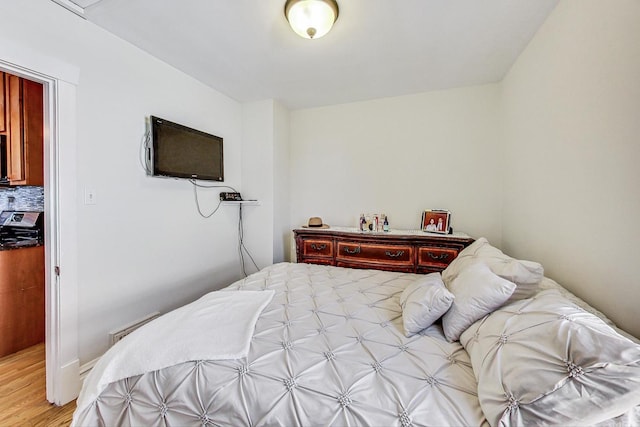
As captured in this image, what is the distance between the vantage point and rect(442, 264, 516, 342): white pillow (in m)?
1.14

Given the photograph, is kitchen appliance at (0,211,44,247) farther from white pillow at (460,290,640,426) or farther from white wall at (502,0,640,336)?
white wall at (502,0,640,336)

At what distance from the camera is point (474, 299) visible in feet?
3.90

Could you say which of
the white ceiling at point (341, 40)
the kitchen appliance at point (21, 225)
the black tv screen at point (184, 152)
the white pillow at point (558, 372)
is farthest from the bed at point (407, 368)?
the kitchen appliance at point (21, 225)

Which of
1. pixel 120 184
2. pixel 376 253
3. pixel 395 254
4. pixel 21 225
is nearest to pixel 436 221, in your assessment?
pixel 395 254

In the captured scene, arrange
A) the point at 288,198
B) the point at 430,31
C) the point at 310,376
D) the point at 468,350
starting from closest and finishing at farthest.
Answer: the point at 310,376, the point at 468,350, the point at 430,31, the point at 288,198

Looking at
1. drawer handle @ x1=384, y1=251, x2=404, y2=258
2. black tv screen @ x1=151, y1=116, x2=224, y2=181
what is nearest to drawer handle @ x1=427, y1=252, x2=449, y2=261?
drawer handle @ x1=384, y1=251, x2=404, y2=258

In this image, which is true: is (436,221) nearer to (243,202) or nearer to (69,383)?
(243,202)

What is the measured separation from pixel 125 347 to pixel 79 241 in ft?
3.66

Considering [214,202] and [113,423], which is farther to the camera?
[214,202]

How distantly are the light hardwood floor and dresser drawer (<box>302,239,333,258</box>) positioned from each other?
A: 2.21m

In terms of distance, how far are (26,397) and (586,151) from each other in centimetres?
373

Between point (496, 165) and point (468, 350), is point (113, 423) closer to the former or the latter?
point (468, 350)

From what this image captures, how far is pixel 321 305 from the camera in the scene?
1.57 metres

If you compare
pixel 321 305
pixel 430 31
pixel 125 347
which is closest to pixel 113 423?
pixel 125 347
